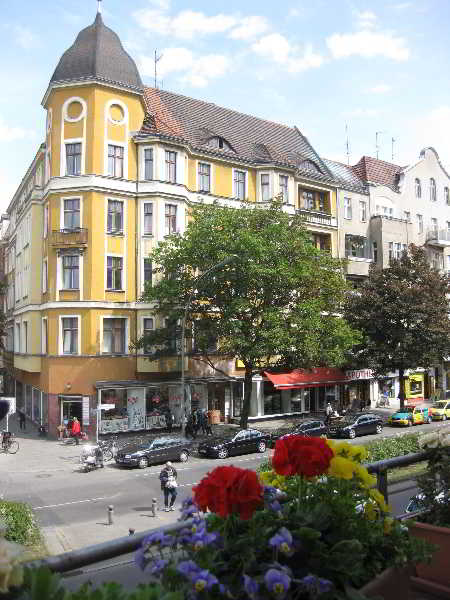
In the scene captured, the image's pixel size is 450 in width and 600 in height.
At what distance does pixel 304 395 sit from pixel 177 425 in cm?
1085

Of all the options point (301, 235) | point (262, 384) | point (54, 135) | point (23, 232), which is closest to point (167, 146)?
point (54, 135)

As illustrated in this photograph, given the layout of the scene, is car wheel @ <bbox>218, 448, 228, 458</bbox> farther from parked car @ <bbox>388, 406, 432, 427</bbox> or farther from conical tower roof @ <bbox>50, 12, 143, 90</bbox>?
conical tower roof @ <bbox>50, 12, 143, 90</bbox>

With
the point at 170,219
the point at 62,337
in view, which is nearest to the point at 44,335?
the point at 62,337

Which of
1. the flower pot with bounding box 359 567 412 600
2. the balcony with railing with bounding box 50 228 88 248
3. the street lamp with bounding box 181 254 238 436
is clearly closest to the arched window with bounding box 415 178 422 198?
the street lamp with bounding box 181 254 238 436

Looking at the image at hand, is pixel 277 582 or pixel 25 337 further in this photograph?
pixel 25 337

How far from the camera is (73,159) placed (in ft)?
113

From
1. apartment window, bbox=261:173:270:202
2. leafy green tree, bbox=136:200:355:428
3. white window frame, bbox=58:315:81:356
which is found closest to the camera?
leafy green tree, bbox=136:200:355:428

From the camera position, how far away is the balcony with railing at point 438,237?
52906 millimetres

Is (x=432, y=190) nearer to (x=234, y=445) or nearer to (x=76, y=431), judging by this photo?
(x=234, y=445)

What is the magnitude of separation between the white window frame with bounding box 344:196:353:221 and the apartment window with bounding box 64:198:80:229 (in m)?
22.8

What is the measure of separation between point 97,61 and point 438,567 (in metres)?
35.8

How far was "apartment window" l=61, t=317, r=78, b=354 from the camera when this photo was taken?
3366cm

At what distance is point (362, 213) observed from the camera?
48906mm

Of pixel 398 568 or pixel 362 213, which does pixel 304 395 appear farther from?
pixel 398 568
